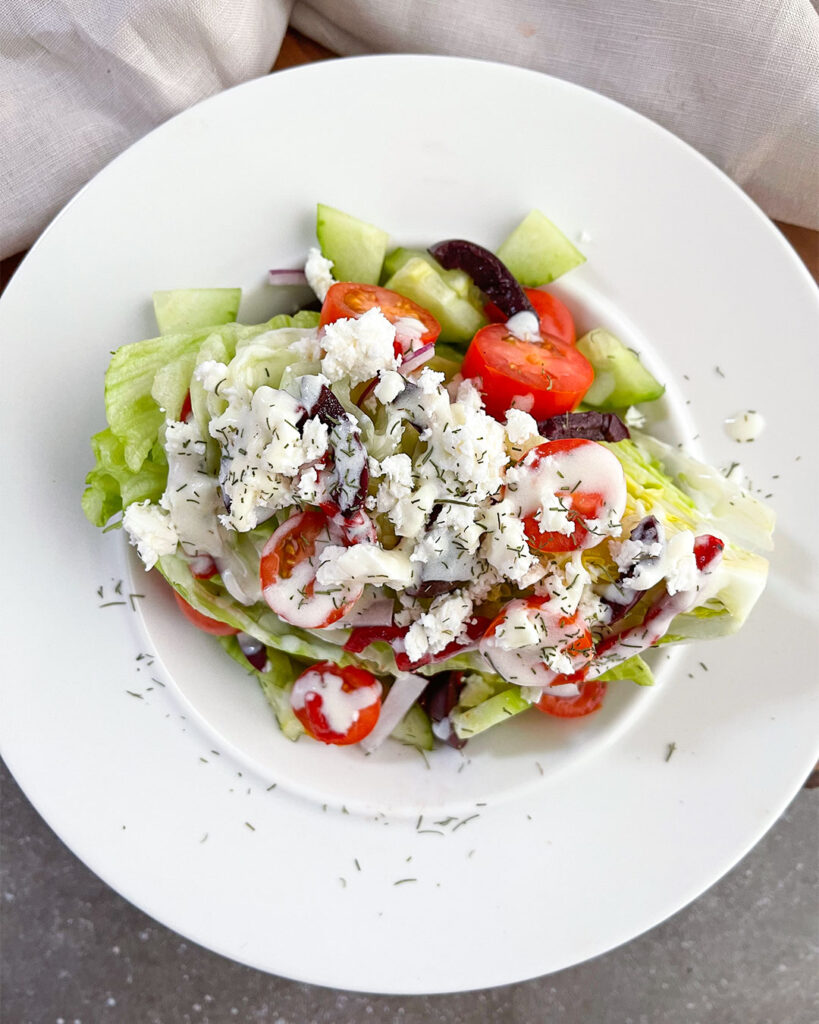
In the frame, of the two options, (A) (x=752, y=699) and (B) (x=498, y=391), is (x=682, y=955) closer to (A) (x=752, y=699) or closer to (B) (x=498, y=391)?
(A) (x=752, y=699)

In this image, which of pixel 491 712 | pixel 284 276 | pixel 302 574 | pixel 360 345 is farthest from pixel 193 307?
pixel 491 712

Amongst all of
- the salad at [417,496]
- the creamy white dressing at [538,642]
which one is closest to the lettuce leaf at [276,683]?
the salad at [417,496]

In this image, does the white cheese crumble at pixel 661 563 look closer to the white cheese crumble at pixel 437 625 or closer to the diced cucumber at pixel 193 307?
the white cheese crumble at pixel 437 625

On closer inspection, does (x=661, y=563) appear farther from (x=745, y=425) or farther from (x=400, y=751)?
(x=400, y=751)

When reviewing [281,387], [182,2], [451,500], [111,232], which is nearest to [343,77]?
[182,2]

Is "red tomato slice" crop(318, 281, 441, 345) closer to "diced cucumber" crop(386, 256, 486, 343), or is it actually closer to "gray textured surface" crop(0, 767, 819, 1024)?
"diced cucumber" crop(386, 256, 486, 343)
